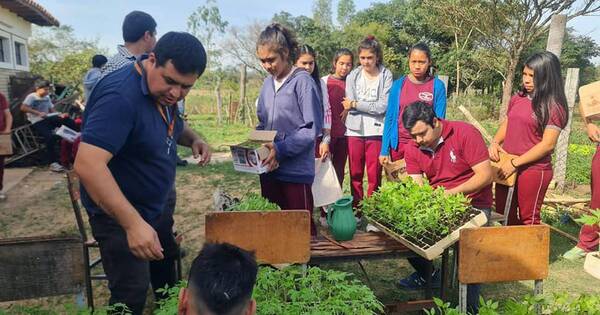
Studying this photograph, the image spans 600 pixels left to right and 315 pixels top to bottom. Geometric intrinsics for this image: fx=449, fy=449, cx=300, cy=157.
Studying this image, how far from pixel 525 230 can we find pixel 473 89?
21.6 m

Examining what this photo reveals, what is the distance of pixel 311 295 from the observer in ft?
5.86

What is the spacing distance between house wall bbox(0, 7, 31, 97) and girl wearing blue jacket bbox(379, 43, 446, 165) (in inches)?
435

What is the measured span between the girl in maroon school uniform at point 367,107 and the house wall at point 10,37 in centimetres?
1051

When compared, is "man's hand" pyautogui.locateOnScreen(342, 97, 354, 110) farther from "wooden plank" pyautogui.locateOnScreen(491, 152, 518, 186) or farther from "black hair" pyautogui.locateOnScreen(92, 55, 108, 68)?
"black hair" pyautogui.locateOnScreen(92, 55, 108, 68)

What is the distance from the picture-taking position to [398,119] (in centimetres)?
422

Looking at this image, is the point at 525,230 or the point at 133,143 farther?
the point at 525,230

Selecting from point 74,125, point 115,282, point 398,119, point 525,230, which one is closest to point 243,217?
point 115,282

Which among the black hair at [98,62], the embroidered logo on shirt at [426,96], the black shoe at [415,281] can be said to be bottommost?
the black shoe at [415,281]

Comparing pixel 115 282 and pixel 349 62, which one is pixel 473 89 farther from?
pixel 115 282

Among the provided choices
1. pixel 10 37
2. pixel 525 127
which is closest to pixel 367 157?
pixel 525 127

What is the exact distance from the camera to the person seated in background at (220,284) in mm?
1277

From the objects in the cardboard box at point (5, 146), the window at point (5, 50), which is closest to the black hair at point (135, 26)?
the cardboard box at point (5, 146)

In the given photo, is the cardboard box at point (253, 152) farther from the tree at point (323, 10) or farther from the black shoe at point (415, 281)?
the tree at point (323, 10)

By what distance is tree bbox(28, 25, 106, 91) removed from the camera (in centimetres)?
2367
